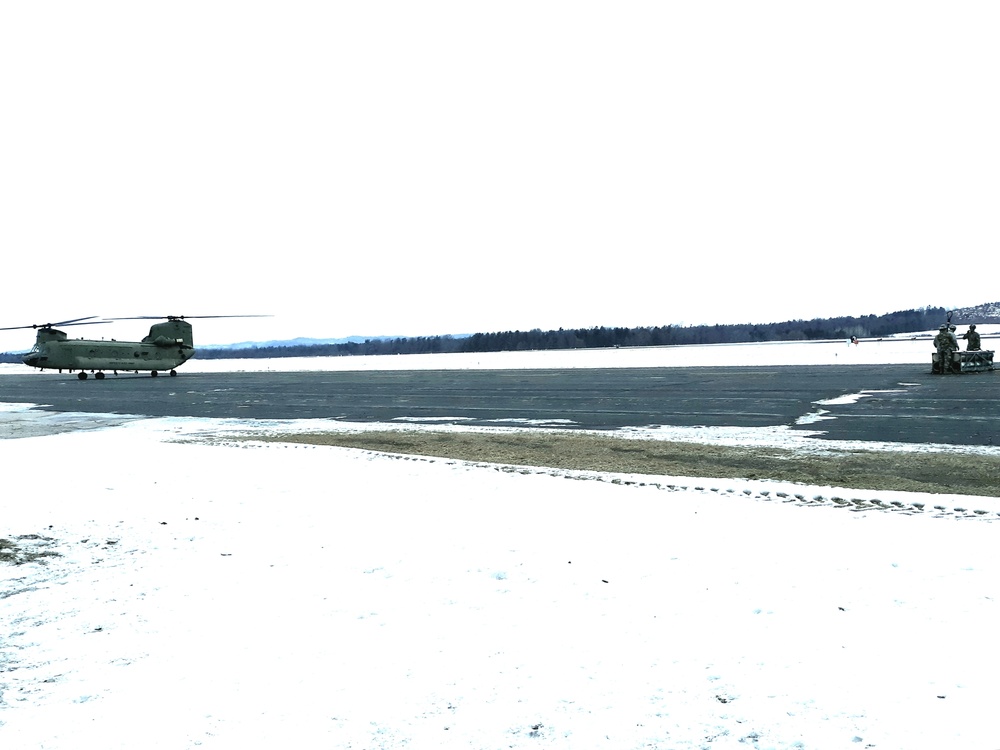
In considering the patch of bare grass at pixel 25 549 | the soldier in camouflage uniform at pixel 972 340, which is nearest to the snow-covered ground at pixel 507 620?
the patch of bare grass at pixel 25 549

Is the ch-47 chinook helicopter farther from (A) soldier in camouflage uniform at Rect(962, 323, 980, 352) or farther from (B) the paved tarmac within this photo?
(A) soldier in camouflage uniform at Rect(962, 323, 980, 352)

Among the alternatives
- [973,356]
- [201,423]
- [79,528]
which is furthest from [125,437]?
[973,356]

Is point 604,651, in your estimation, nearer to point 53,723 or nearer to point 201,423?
point 53,723

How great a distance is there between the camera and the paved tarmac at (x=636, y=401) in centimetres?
1552

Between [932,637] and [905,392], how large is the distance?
20.0 m

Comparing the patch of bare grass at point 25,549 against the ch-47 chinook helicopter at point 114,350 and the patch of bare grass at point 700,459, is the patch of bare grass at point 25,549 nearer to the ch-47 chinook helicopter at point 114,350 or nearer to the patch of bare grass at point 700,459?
the patch of bare grass at point 700,459

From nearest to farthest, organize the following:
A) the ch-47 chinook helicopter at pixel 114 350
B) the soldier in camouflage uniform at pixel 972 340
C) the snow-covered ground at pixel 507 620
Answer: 1. the snow-covered ground at pixel 507 620
2. the soldier in camouflage uniform at pixel 972 340
3. the ch-47 chinook helicopter at pixel 114 350

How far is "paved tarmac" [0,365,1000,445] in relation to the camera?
15.5 m

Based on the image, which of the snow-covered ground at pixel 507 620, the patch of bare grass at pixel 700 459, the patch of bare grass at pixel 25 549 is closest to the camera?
the snow-covered ground at pixel 507 620

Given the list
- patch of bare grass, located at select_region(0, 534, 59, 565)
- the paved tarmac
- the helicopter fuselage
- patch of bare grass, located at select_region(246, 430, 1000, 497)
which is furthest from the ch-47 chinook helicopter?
patch of bare grass, located at select_region(0, 534, 59, 565)

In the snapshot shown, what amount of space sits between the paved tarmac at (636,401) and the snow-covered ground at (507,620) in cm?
793

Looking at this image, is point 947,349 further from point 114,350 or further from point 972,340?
point 114,350

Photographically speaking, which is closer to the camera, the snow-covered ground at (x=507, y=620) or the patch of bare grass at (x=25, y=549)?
the snow-covered ground at (x=507, y=620)

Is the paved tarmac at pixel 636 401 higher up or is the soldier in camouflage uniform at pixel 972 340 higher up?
the soldier in camouflage uniform at pixel 972 340
